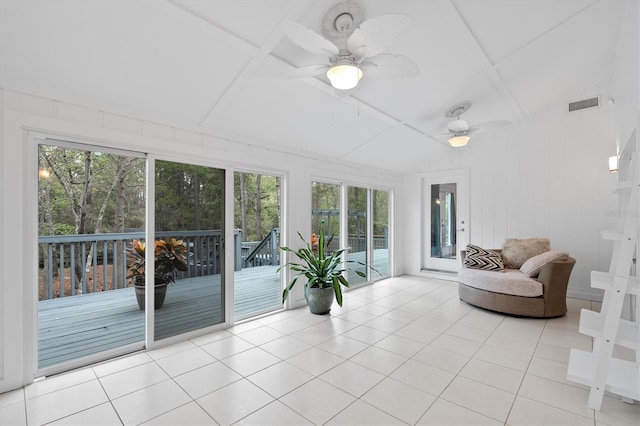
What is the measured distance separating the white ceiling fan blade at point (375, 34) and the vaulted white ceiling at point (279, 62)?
594 millimetres

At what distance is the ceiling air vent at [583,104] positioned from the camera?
15.0 feet

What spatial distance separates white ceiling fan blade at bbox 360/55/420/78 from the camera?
2.12m

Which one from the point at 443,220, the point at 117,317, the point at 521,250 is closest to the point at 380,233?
the point at 443,220

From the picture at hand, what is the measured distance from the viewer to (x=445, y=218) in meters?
6.21

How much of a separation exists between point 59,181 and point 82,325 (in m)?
1.82

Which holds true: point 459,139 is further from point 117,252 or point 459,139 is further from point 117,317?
point 117,252

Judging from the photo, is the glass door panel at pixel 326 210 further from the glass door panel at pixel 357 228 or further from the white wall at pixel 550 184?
the white wall at pixel 550 184

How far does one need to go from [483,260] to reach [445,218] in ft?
5.77

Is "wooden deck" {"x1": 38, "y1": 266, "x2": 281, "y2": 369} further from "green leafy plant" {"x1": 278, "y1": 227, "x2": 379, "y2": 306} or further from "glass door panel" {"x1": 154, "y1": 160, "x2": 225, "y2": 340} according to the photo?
"green leafy plant" {"x1": 278, "y1": 227, "x2": 379, "y2": 306}

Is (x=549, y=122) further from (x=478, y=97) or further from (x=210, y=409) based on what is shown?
(x=210, y=409)

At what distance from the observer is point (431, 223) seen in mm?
6391

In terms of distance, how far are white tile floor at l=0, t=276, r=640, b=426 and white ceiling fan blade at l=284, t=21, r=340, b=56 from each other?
7.75ft

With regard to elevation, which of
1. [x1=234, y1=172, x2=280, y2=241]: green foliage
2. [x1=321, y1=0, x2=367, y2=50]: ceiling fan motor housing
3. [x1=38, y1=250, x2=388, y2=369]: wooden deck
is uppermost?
[x1=321, y1=0, x2=367, y2=50]: ceiling fan motor housing

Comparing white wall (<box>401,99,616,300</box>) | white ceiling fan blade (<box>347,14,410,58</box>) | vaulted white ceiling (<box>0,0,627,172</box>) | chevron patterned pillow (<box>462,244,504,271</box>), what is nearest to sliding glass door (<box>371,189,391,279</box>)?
white wall (<box>401,99,616,300</box>)
